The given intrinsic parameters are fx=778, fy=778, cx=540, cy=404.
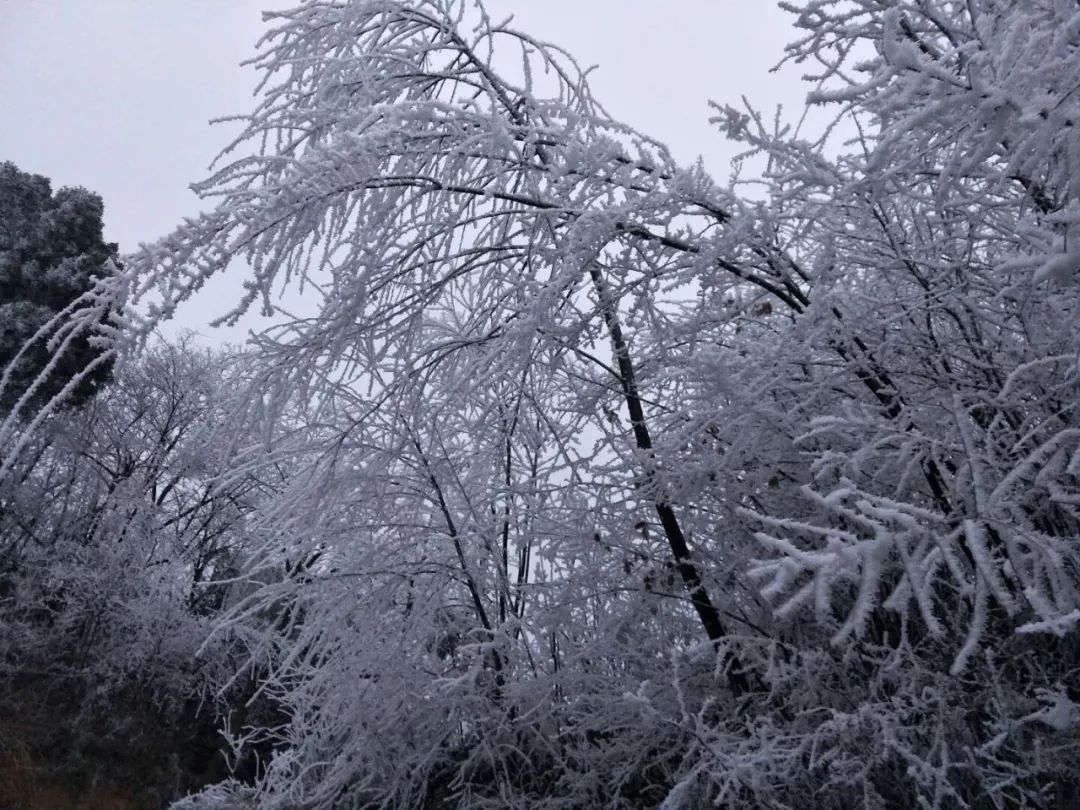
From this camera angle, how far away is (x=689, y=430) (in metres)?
2.60

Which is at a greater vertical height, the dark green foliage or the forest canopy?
the dark green foliage

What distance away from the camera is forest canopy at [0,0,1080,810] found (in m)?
1.78

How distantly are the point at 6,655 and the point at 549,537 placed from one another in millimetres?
13458

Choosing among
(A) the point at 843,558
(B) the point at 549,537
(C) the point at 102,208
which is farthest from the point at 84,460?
(A) the point at 843,558

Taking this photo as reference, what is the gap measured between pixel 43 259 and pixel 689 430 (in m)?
17.0

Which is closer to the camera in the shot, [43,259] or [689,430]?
[689,430]

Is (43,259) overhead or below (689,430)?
overhead

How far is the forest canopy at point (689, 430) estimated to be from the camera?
5.84ft

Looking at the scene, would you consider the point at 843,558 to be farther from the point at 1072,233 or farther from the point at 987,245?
the point at 987,245

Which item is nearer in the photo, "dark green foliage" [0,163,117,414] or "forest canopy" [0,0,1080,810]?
"forest canopy" [0,0,1080,810]

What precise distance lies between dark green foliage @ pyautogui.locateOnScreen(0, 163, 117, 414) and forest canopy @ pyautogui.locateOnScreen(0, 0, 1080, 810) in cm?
1267

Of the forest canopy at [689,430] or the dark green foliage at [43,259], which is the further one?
the dark green foliage at [43,259]

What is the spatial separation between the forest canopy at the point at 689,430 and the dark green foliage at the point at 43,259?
12.7m

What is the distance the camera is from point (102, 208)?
16453 millimetres
